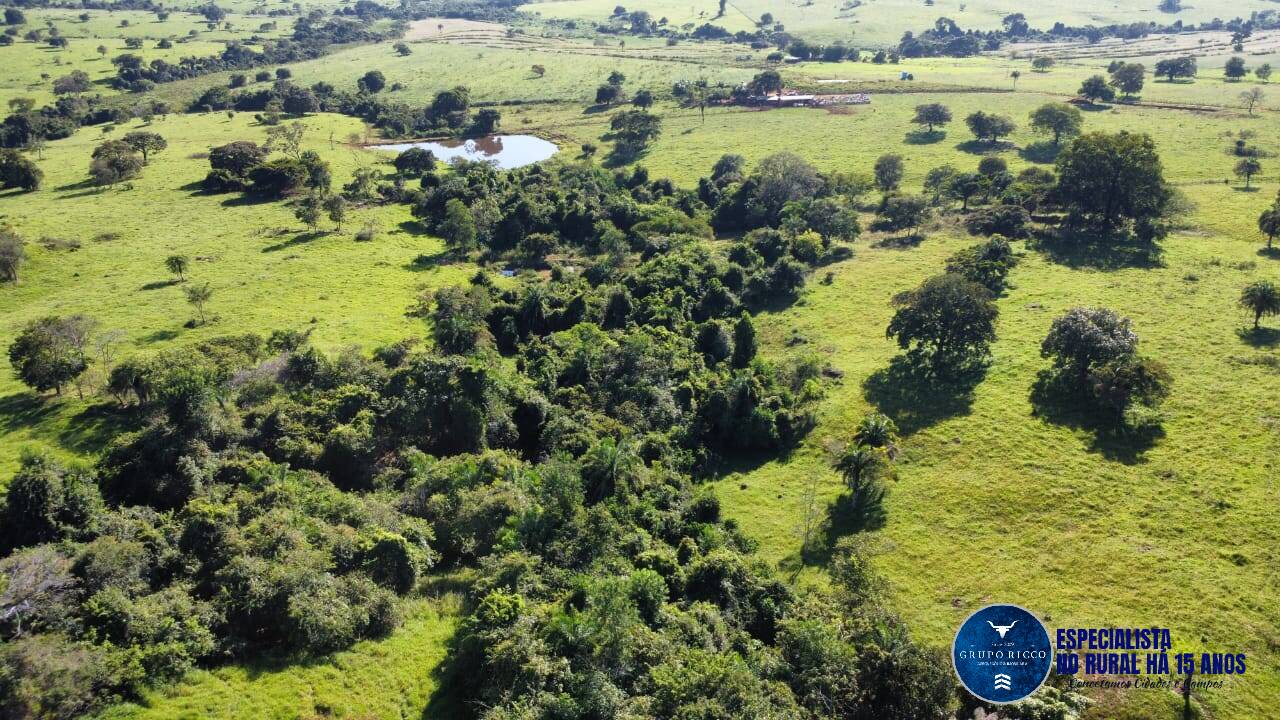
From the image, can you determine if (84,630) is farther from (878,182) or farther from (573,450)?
(878,182)

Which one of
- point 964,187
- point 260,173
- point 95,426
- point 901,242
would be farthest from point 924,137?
point 95,426

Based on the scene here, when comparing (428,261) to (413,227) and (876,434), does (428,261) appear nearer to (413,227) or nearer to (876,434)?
(413,227)

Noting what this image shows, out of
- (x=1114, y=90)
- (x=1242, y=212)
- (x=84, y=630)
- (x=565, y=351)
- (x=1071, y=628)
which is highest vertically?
(x=1114, y=90)

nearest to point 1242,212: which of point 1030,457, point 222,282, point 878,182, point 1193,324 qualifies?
point 1193,324

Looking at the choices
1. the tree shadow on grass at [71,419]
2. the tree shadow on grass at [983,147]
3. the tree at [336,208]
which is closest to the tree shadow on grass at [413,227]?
the tree at [336,208]

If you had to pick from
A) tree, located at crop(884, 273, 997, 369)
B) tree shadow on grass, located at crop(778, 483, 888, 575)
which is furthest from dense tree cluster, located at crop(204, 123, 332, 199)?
tree shadow on grass, located at crop(778, 483, 888, 575)

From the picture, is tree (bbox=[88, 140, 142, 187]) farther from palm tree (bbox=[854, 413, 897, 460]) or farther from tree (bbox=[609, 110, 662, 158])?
palm tree (bbox=[854, 413, 897, 460])

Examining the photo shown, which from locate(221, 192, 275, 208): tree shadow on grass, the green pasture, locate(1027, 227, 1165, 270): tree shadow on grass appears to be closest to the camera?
locate(1027, 227, 1165, 270): tree shadow on grass
